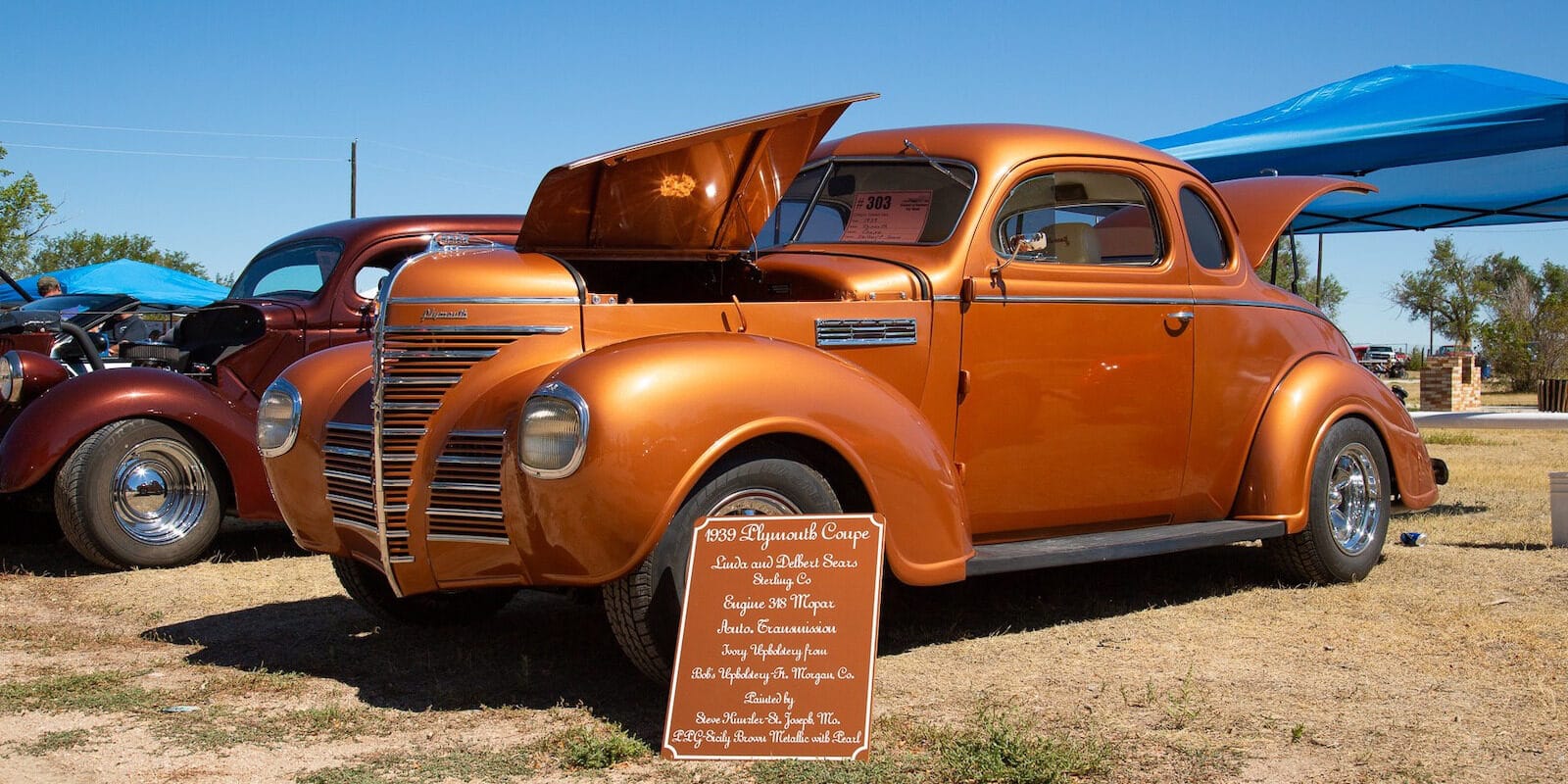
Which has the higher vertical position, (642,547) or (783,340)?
(783,340)

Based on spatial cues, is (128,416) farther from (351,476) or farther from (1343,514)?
(1343,514)

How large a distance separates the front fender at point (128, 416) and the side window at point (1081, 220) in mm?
4106

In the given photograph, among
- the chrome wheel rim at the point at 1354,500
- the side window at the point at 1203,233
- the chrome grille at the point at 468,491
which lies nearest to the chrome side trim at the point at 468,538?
the chrome grille at the point at 468,491

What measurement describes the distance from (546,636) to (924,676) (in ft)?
4.91

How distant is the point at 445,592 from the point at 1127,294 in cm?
282

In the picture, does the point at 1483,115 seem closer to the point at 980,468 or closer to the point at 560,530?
the point at 980,468

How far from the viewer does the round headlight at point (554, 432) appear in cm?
356

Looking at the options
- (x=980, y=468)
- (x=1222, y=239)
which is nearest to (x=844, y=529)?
(x=980, y=468)

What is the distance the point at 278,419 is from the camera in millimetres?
4539

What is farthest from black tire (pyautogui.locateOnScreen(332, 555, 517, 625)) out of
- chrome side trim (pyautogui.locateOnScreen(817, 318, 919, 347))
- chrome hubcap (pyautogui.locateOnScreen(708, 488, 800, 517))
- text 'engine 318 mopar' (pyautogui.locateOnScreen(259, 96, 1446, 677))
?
chrome side trim (pyautogui.locateOnScreen(817, 318, 919, 347))

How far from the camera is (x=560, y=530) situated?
3.62 metres

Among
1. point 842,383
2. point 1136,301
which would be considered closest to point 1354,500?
point 1136,301

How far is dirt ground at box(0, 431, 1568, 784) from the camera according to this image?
11.5ft

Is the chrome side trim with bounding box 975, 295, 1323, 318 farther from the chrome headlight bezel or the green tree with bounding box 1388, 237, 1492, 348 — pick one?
the green tree with bounding box 1388, 237, 1492, 348
